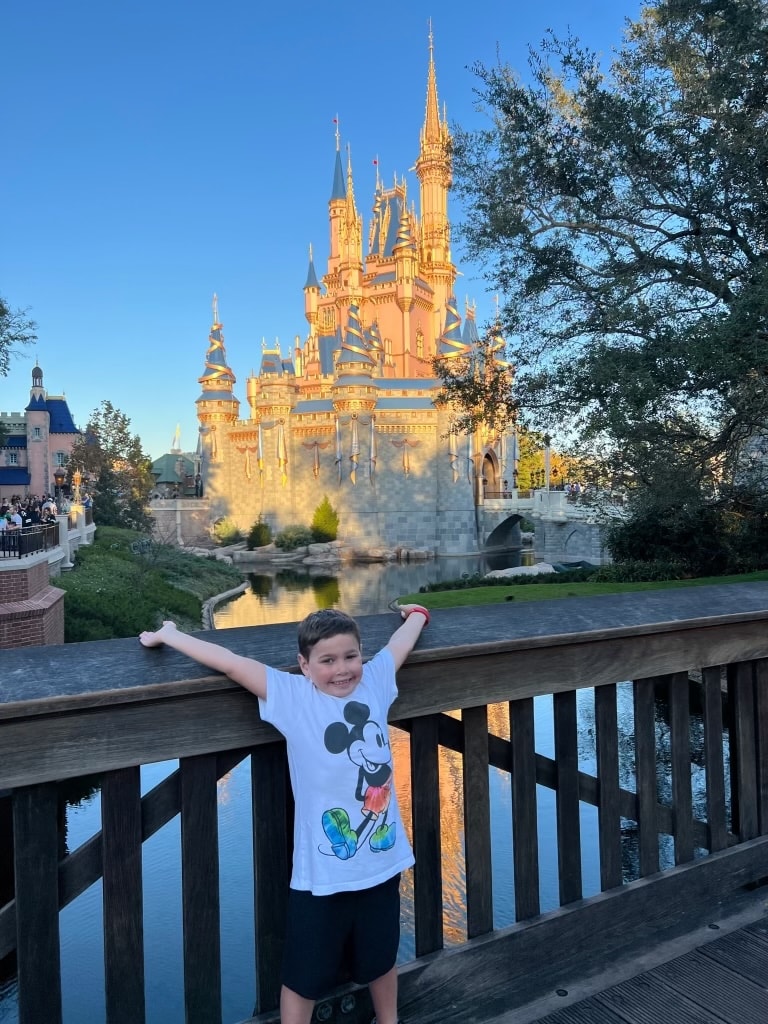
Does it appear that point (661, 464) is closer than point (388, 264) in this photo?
Yes

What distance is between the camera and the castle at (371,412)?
53.0 m

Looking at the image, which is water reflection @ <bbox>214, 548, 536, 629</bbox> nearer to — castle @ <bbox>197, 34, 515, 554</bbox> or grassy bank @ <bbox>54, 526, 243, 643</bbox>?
grassy bank @ <bbox>54, 526, 243, 643</bbox>

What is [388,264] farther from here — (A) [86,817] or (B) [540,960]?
(B) [540,960]

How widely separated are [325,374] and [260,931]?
62849 mm

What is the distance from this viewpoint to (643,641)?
2553 millimetres

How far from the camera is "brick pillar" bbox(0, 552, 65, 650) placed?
539 inches

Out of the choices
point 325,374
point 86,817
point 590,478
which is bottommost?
point 86,817

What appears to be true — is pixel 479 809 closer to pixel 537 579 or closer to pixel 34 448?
pixel 537 579

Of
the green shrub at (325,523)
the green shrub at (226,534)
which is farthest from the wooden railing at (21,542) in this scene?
the green shrub at (226,534)

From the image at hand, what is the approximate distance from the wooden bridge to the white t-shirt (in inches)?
4.0

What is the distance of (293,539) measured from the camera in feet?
162

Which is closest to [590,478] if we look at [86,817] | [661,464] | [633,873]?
[661,464]

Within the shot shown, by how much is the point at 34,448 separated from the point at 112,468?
59.2 ft

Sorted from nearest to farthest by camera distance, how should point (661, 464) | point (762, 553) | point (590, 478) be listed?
point (661, 464), point (590, 478), point (762, 553)
